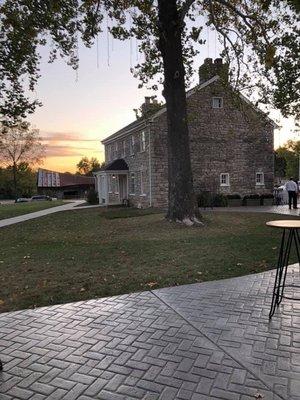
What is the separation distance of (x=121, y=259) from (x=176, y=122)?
Result: 7.27 meters

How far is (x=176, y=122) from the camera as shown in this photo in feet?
46.8

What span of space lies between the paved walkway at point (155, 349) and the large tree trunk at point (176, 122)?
8.45 m

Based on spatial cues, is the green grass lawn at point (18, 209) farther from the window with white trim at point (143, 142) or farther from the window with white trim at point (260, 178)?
the window with white trim at point (260, 178)

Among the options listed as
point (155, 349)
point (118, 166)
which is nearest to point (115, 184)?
point (118, 166)

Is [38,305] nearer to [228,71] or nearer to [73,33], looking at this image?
[73,33]

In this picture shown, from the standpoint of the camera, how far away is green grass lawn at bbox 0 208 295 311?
635cm

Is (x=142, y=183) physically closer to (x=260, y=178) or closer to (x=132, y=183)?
(x=132, y=183)

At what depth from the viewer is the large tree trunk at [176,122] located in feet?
46.2

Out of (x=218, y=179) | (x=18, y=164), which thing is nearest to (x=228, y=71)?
(x=218, y=179)

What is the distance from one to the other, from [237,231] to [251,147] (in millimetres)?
16804

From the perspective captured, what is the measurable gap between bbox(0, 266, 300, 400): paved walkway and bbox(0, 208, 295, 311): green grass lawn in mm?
798

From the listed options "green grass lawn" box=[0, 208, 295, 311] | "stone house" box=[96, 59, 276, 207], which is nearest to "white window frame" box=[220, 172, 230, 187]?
"stone house" box=[96, 59, 276, 207]

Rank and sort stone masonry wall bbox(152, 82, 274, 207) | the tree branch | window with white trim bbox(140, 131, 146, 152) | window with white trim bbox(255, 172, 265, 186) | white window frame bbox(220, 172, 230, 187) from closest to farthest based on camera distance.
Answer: the tree branch, stone masonry wall bbox(152, 82, 274, 207), window with white trim bbox(140, 131, 146, 152), white window frame bbox(220, 172, 230, 187), window with white trim bbox(255, 172, 265, 186)

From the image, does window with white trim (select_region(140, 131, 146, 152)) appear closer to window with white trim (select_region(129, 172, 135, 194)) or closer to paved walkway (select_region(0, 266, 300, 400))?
window with white trim (select_region(129, 172, 135, 194))
